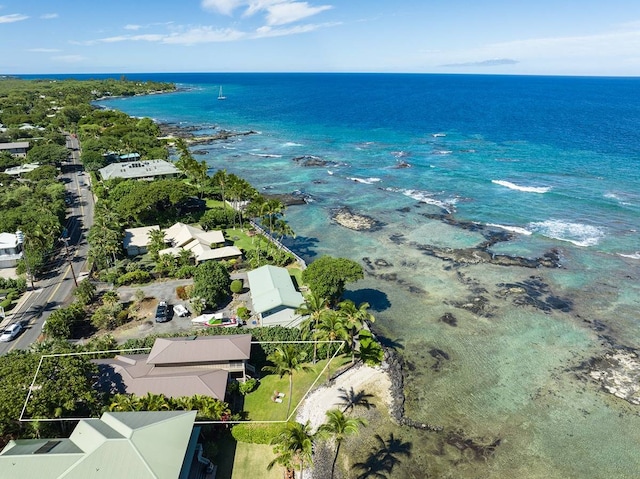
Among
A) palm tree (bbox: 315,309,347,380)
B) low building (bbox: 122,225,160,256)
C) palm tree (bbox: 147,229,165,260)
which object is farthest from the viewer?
low building (bbox: 122,225,160,256)

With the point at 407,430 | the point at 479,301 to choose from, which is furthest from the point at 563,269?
the point at 407,430

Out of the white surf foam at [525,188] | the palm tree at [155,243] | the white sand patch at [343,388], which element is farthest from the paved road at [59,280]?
the white surf foam at [525,188]

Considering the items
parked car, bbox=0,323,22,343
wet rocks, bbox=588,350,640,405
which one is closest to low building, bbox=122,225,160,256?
parked car, bbox=0,323,22,343

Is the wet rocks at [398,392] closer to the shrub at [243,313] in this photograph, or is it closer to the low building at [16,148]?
the shrub at [243,313]

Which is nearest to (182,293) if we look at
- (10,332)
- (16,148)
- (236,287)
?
(236,287)

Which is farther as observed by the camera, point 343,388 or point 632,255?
point 632,255

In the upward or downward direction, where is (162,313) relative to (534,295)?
upward

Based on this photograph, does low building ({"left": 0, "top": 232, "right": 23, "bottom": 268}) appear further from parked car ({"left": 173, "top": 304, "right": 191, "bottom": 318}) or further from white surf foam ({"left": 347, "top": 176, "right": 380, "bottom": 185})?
white surf foam ({"left": 347, "top": 176, "right": 380, "bottom": 185})

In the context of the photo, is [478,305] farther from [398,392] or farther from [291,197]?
[291,197]
